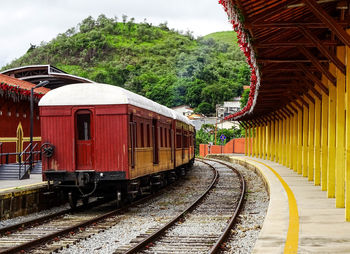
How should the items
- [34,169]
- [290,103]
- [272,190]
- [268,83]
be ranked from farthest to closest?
[290,103] → [34,169] → [268,83] → [272,190]

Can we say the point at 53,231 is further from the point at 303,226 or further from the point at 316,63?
the point at 316,63

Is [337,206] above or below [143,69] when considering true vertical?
below

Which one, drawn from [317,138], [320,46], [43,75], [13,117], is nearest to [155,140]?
[317,138]

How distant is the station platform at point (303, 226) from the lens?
272 inches

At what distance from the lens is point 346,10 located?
33.9 feet

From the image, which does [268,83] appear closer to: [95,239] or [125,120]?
[125,120]

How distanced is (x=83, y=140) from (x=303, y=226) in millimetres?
6503

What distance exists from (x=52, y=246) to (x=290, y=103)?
1580 cm

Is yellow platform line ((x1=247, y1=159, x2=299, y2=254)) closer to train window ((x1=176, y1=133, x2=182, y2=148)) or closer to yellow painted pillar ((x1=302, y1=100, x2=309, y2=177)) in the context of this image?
yellow painted pillar ((x1=302, y1=100, x2=309, y2=177))

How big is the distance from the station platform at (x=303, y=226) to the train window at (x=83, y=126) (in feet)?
15.4

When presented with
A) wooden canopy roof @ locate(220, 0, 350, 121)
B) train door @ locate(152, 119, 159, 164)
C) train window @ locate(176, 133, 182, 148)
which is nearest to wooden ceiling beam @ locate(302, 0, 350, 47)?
wooden canopy roof @ locate(220, 0, 350, 121)

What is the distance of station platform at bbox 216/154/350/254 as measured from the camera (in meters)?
6.90

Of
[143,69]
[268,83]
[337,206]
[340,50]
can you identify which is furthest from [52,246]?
[143,69]

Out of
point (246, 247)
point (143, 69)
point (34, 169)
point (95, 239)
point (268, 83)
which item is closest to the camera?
point (246, 247)
